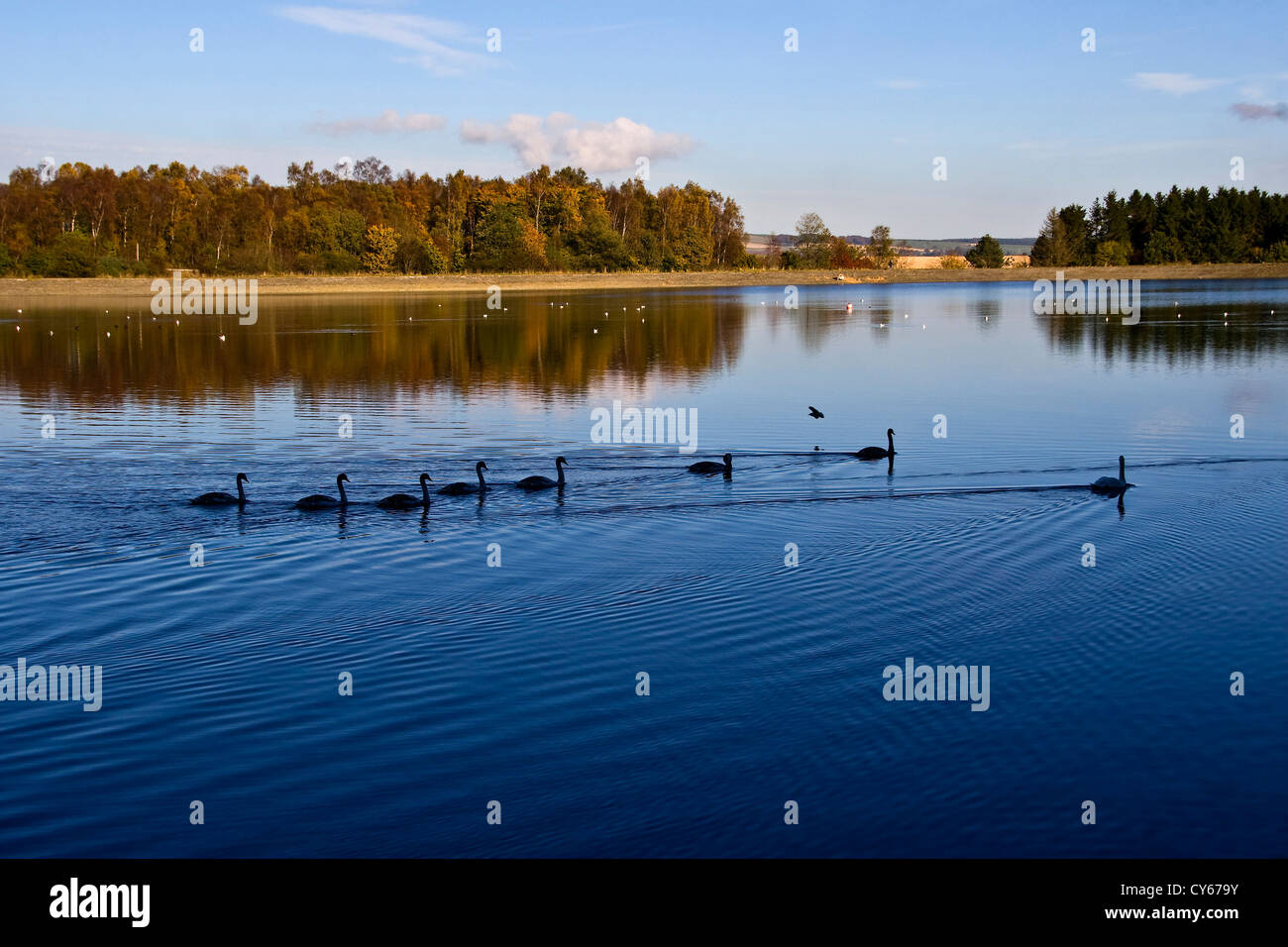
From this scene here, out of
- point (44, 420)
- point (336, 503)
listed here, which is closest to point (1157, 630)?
point (336, 503)

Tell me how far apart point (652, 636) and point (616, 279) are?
5655 inches

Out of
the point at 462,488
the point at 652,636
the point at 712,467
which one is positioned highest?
the point at 712,467

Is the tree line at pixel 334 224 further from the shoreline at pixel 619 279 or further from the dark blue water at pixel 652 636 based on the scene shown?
the dark blue water at pixel 652 636

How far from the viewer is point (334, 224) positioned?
458ft

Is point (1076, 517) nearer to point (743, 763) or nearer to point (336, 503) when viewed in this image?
point (743, 763)

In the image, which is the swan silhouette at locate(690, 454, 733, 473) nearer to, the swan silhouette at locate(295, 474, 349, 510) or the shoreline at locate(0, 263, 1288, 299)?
the swan silhouette at locate(295, 474, 349, 510)

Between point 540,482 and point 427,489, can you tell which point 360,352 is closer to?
point 540,482

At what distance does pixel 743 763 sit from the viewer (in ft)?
34.4

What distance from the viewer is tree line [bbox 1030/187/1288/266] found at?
536ft

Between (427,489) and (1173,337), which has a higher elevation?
(1173,337)

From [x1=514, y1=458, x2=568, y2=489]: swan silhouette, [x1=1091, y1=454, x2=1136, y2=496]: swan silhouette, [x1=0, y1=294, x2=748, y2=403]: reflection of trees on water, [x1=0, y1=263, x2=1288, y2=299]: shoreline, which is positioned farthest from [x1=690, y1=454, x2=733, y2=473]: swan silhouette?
[x1=0, y1=263, x2=1288, y2=299]: shoreline

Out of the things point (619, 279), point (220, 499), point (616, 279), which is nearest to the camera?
A: point (220, 499)
